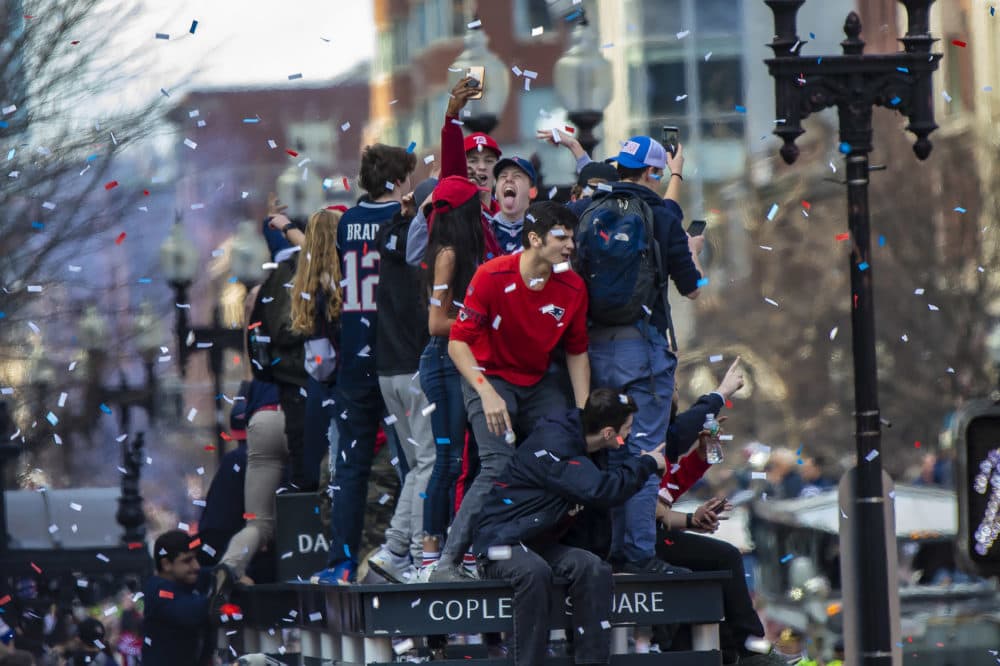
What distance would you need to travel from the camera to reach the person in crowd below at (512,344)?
9.35m

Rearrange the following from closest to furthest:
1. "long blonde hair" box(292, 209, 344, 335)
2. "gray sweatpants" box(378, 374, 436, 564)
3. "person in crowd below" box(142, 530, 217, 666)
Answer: "gray sweatpants" box(378, 374, 436, 564) → "long blonde hair" box(292, 209, 344, 335) → "person in crowd below" box(142, 530, 217, 666)

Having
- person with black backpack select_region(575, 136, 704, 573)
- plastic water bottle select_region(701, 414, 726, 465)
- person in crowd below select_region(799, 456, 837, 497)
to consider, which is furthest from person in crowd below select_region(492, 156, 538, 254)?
person in crowd below select_region(799, 456, 837, 497)

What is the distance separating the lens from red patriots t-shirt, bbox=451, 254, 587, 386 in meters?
9.41

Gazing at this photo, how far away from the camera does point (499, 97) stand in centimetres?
1526

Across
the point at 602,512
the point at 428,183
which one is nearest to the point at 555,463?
the point at 602,512

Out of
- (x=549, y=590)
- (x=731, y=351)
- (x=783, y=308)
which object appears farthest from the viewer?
(x=731, y=351)

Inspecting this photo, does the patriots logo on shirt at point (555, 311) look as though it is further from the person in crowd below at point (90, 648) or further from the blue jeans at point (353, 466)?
the person in crowd below at point (90, 648)

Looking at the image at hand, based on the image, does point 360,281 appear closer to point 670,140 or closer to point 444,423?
point 444,423

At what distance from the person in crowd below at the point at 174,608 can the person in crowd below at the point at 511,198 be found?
3208 millimetres

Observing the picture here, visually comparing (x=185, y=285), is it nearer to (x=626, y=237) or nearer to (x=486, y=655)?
(x=486, y=655)

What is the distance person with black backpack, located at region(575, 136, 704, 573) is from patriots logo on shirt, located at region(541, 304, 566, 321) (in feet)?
0.94

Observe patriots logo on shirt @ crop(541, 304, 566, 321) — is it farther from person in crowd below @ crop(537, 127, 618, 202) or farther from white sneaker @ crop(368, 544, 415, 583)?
white sneaker @ crop(368, 544, 415, 583)

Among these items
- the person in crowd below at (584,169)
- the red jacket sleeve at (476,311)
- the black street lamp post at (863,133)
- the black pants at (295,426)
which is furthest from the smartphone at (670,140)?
the black pants at (295,426)

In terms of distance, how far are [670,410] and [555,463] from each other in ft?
3.65
